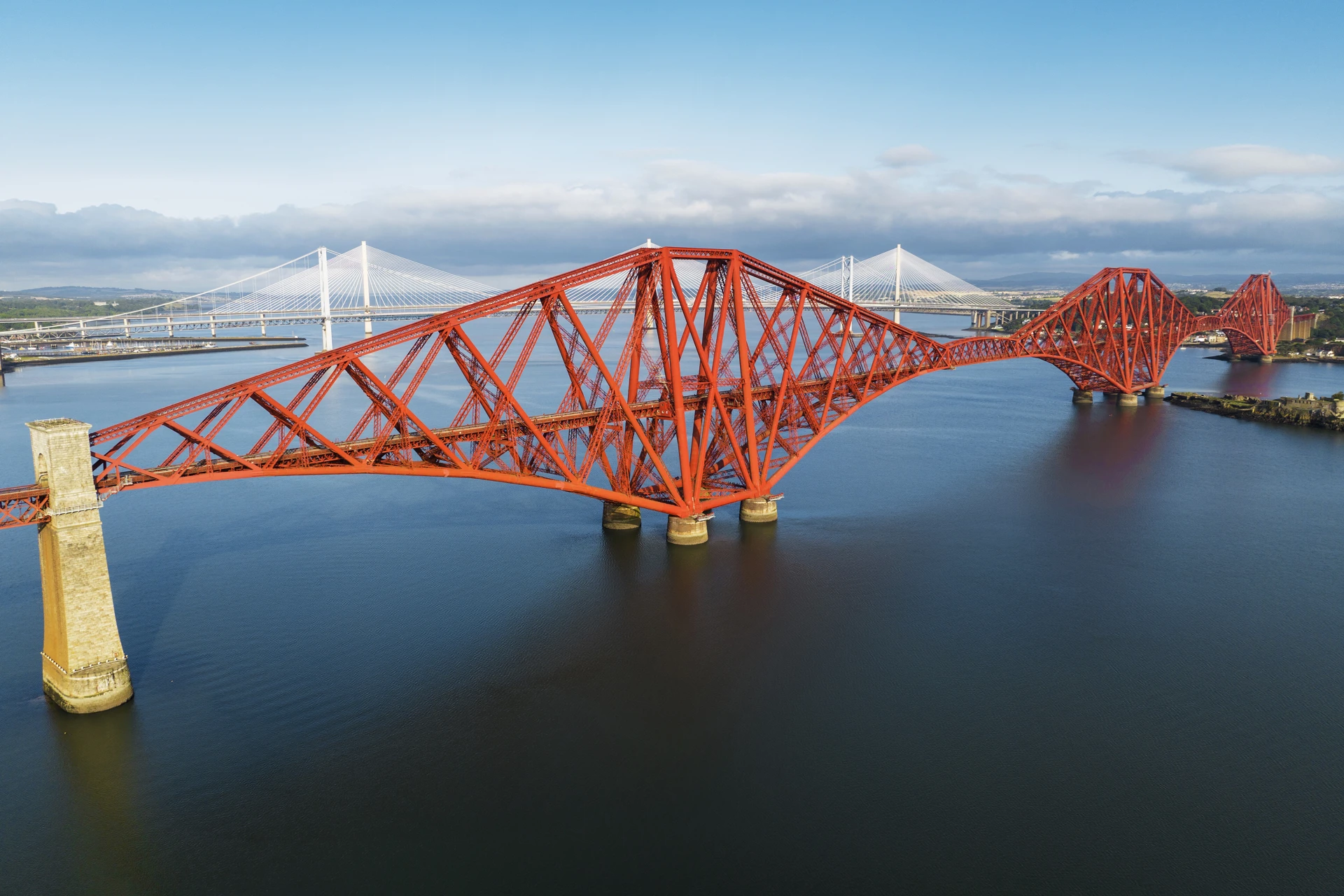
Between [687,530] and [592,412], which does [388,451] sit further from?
[687,530]

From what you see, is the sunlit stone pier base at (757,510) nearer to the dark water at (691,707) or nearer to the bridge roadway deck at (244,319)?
the dark water at (691,707)

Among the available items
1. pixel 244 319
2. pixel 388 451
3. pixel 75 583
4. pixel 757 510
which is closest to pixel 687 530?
pixel 757 510

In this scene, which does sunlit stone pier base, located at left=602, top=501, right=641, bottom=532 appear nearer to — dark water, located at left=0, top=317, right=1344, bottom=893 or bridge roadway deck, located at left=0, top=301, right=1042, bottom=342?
dark water, located at left=0, top=317, right=1344, bottom=893

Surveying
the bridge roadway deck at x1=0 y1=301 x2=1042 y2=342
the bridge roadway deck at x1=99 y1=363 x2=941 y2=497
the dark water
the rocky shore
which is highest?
the bridge roadway deck at x1=0 y1=301 x2=1042 y2=342

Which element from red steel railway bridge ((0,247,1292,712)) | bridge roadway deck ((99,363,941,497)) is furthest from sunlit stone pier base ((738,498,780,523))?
bridge roadway deck ((99,363,941,497))

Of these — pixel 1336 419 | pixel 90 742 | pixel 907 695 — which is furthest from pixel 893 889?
pixel 1336 419

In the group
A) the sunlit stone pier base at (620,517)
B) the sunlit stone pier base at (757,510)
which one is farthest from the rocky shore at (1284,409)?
the sunlit stone pier base at (620,517)
